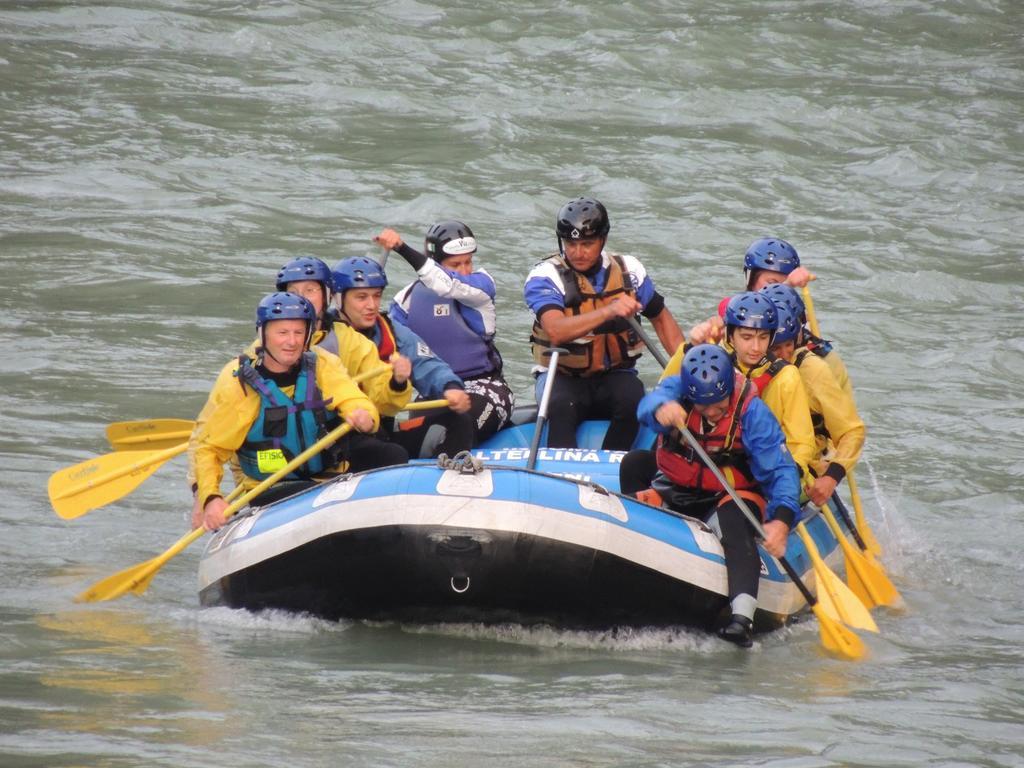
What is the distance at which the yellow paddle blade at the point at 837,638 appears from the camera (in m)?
6.75

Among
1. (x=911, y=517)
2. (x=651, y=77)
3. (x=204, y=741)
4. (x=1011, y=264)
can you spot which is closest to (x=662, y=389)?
(x=204, y=741)

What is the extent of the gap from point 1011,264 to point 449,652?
9.72 meters

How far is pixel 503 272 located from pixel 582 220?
6018 millimetres

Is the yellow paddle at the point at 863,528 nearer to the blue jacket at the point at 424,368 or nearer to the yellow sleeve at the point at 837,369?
the yellow sleeve at the point at 837,369

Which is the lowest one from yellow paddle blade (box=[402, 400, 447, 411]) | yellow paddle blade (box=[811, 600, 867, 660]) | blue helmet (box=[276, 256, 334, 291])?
yellow paddle blade (box=[811, 600, 867, 660])

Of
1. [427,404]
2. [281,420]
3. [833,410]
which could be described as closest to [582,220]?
[427,404]

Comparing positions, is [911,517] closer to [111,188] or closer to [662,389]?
[662,389]

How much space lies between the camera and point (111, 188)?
15406mm

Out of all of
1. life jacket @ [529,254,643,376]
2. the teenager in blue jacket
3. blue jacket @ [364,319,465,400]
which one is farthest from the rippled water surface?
life jacket @ [529,254,643,376]

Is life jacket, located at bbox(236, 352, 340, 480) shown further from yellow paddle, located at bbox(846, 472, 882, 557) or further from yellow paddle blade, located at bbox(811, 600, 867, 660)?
yellow paddle, located at bbox(846, 472, 882, 557)

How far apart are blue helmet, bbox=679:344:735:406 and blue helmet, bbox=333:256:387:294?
1649 millimetres

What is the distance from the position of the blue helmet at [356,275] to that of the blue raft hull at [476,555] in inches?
47.4

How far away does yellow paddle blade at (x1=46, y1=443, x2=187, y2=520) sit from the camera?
7699mm

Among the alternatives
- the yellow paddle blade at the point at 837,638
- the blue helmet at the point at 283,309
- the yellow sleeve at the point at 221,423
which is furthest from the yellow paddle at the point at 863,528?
the yellow sleeve at the point at 221,423
